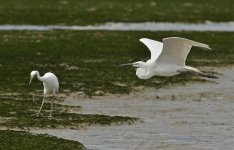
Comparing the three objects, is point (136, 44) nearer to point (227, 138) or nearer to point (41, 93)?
point (41, 93)

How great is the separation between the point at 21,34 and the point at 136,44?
541 cm

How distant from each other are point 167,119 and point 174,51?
6.35 feet

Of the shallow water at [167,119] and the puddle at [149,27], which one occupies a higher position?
the shallow water at [167,119]

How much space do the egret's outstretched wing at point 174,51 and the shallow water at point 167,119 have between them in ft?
4.34

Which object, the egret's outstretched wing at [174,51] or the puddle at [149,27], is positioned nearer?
the egret's outstretched wing at [174,51]

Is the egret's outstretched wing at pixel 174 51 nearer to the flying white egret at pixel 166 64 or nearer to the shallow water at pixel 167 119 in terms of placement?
the flying white egret at pixel 166 64

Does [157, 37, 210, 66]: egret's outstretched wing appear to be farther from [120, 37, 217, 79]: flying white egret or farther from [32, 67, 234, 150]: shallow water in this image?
[32, 67, 234, 150]: shallow water

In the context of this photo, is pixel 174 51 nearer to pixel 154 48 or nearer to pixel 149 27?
pixel 154 48

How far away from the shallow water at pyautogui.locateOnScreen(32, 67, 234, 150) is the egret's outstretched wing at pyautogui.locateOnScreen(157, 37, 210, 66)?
1.32 meters

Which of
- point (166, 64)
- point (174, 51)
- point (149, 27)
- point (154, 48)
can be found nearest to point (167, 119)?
point (166, 64)

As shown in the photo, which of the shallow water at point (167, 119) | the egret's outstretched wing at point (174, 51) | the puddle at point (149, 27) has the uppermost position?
the egret's outstretched wing at point (174, 51)

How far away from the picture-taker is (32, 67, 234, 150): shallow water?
599 inches

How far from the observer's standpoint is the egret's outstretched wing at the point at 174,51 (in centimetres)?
1608

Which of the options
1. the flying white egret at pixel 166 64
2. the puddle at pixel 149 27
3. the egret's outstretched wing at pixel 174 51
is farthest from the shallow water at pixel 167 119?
the puddle at pixel 149 27
